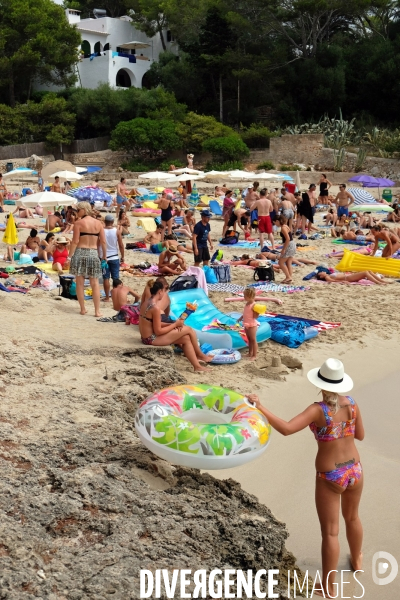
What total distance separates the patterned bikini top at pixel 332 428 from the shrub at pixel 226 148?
27.2m

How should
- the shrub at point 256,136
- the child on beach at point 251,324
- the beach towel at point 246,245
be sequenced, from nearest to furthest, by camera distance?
the child on beach at point 251,324, the beach towel at point 246,245, the shrub at point 256,136

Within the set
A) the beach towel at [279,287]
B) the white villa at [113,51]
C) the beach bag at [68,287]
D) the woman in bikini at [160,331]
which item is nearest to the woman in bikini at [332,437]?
the woman in bikini at [160,331]

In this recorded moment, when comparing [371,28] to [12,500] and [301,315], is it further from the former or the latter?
[12,500]

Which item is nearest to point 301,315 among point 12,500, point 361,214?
point 12,500

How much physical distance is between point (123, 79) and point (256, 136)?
47.4ft

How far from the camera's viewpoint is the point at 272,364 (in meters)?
6.89

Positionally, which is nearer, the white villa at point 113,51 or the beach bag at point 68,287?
the beach bag at point 68,287

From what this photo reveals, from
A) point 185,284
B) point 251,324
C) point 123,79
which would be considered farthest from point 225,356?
point 123,79

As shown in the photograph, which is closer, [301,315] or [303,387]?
[303,387]

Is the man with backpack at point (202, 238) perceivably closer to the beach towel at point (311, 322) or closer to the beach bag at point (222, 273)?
the beach bag at point (222, 273)

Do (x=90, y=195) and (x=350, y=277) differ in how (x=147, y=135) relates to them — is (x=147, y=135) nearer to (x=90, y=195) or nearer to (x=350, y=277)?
(x=90, y=195)

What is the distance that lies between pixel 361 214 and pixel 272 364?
34.9 feet

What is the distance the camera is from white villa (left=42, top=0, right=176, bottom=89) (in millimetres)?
39500

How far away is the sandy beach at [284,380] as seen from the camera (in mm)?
4359
